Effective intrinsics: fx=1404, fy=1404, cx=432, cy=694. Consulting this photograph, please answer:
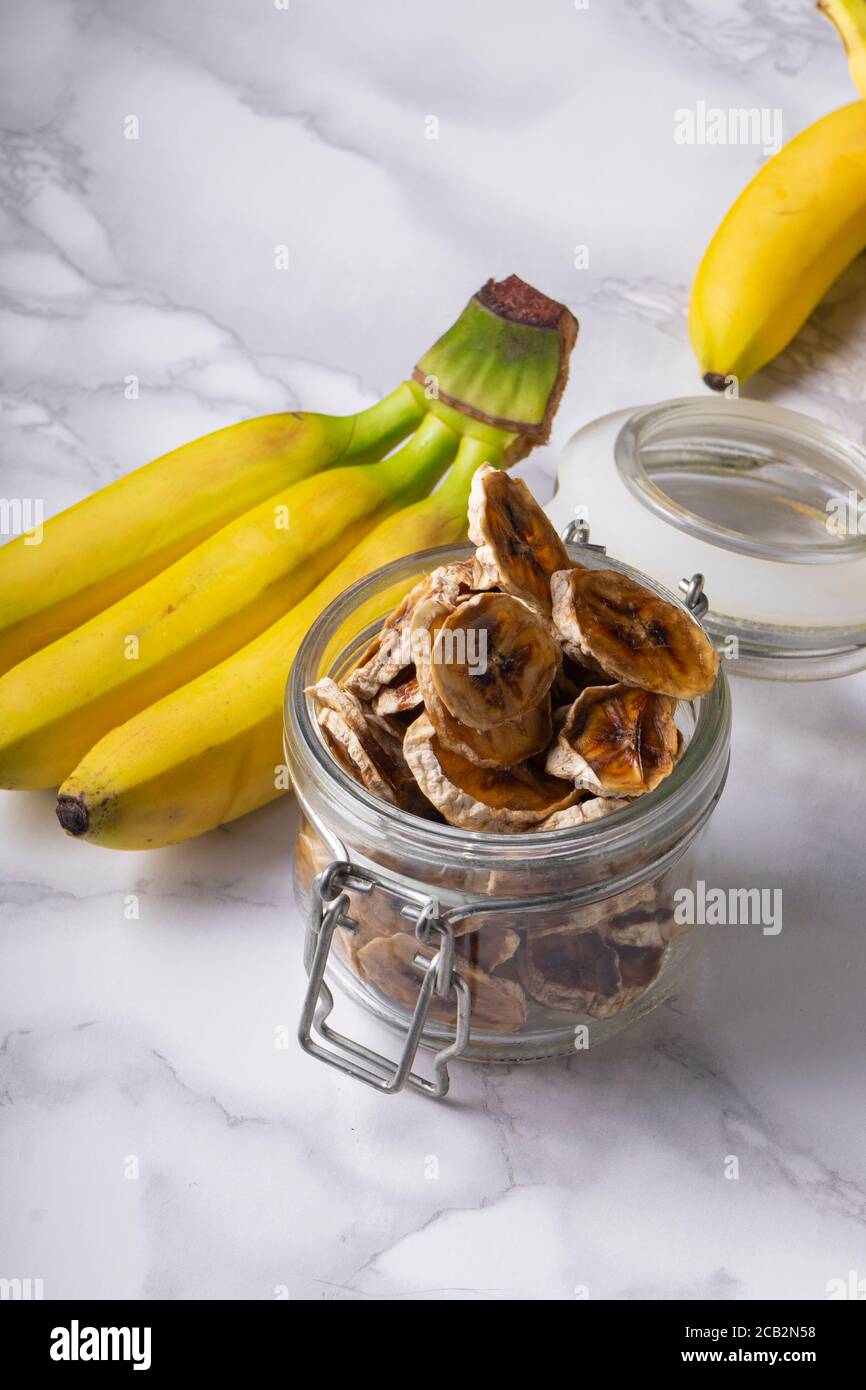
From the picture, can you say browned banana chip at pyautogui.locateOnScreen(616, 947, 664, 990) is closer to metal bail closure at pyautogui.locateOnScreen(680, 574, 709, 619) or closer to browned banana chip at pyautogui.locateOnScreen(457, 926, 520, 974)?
browned banana chip at pyautogui.locateOnScreen(457, 926, 520, 974)

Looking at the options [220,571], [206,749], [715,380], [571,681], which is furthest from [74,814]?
[715,380]

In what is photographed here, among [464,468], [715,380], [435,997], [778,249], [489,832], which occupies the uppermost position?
[778,249]

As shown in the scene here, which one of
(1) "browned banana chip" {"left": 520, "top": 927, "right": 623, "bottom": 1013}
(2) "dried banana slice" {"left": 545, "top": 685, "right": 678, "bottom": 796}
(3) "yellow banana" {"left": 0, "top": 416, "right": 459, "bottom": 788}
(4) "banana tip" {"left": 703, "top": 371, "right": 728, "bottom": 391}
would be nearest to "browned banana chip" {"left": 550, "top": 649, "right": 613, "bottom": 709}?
(2) "dried banana slice" {"left": 545, "top": 685, "right": 678, "bottom": 796}

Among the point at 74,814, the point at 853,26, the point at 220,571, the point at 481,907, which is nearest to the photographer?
the point at 481,907

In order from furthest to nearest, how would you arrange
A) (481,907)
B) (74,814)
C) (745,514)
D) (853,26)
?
(853,26), (745,514), (74,814), (481,907)

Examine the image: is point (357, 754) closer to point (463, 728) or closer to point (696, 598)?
point (463, 728)

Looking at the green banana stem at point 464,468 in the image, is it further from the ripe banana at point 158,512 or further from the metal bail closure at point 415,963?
the metal bail closure at point 415,963
